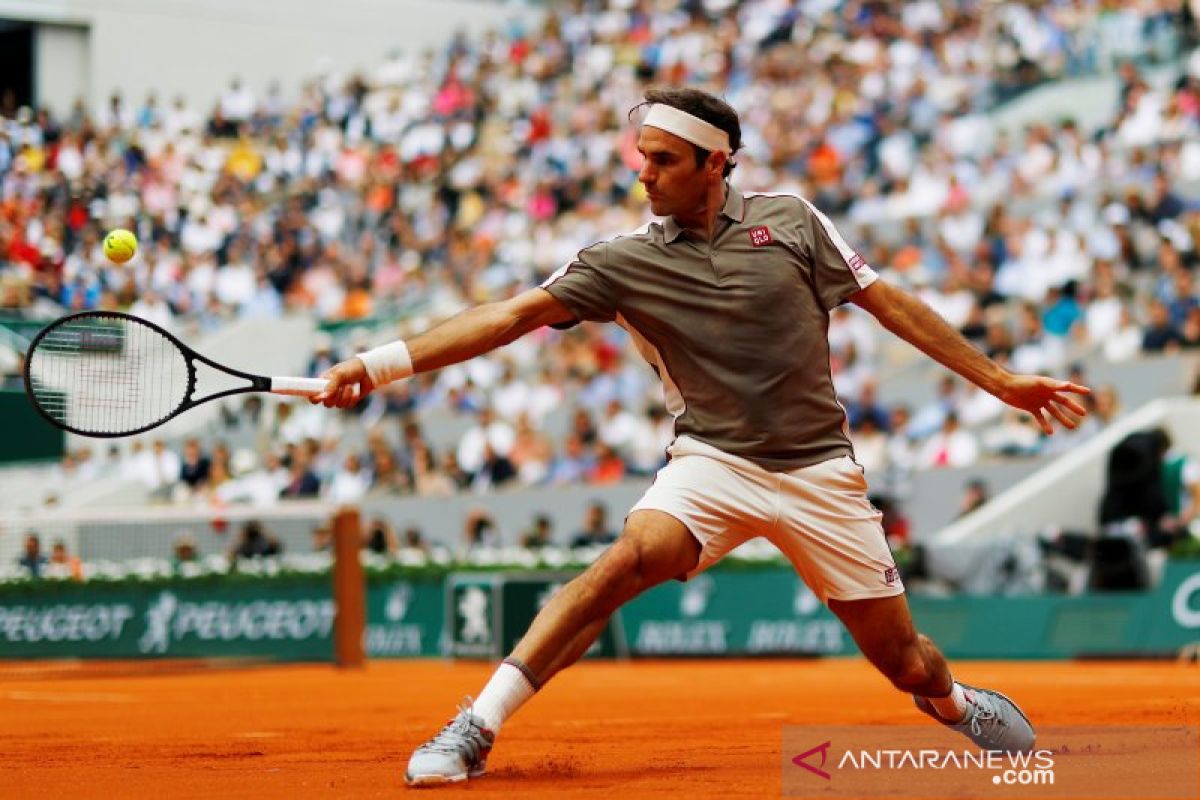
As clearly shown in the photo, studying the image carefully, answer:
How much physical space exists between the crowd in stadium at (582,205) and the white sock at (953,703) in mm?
12806

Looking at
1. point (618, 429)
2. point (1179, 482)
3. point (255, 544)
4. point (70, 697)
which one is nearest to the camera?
point (70, 697)

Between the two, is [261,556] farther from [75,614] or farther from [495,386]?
[495,386]

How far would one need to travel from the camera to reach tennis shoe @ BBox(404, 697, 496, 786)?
20.3 feet

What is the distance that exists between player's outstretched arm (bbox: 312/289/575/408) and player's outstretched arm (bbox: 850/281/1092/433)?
3.59ft

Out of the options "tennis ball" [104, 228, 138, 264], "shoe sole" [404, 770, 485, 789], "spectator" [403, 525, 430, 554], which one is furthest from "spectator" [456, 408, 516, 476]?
"shoe sole" [404, 770, 485, 789]

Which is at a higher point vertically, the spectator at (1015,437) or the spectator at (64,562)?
the spectator at (1015,437)

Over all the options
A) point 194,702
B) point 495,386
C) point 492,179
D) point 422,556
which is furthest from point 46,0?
point 194,702

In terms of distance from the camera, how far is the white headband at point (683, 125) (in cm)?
678

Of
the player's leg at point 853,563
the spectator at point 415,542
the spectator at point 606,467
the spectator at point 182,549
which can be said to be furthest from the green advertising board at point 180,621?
the player's leg at point 853,563

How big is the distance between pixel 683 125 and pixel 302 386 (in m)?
1.52

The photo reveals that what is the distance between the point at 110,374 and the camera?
733cm

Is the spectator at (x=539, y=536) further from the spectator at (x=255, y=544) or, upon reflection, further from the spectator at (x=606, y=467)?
the spectator at (x=255, y=544)

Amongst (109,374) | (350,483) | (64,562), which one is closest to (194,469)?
(350,483)

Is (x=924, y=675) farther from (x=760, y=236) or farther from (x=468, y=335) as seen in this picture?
(x=468, y=335)
